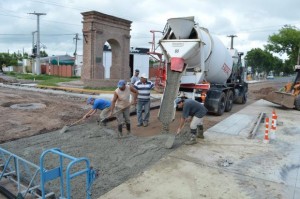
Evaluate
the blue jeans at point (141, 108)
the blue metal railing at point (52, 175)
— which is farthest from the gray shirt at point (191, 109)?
the blue metal railing at point (52, 175)

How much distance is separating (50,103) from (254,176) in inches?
417

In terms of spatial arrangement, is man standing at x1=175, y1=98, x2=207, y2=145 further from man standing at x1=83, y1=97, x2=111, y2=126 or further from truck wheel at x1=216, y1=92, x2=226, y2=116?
truck wheel at x1=216, y1=92, x2=226, y2=116

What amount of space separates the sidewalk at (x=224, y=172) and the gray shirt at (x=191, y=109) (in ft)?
2.66

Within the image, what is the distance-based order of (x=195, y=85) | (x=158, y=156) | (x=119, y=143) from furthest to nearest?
(x=195, y=85), (x=119, y=143), (x=158, y=156)

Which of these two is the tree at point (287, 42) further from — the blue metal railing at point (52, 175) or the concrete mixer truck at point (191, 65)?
the blue metal railing at point (52, 175)

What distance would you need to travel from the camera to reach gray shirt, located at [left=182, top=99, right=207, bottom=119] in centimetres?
761

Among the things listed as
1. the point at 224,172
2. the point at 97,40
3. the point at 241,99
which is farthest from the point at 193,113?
the point at 97,40

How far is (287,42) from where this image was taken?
168 feet

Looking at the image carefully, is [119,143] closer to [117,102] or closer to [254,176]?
[117,102]

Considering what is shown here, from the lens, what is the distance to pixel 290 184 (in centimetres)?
551

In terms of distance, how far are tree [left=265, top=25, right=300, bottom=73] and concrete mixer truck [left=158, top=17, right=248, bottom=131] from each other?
43483 millimetres

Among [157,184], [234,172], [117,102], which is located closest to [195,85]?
[117,102]

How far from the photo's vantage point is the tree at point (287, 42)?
50081mm

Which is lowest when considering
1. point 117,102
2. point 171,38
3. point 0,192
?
point 0,192
